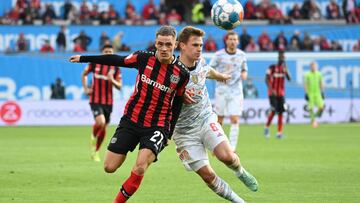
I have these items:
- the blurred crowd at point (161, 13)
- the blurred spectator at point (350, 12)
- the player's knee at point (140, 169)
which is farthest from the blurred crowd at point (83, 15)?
the player's knee at point (140, 169)

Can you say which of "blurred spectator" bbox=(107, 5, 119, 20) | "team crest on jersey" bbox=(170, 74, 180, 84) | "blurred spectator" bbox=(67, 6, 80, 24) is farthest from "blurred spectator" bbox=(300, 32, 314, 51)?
"team crest on jersey" bbox=(170, 74, 180, 84)

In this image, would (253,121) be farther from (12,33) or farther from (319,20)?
(12,33)

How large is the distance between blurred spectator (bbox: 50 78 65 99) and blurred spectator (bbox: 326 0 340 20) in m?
13.6

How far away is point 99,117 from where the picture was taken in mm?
18359

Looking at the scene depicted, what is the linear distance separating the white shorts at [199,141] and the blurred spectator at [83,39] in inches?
1015

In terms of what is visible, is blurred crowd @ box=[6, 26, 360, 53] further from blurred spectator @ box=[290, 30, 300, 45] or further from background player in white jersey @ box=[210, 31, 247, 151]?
background player in white jersey @ box=[210, 31, 247, 151]

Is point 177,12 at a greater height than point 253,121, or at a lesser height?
greater

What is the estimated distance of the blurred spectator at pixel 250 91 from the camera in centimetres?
3409

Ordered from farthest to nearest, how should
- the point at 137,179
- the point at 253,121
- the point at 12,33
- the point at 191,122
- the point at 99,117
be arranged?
the point at 12,33
the point at 253,121
the point at 99,117
the point at 191,122
the point at 137,179

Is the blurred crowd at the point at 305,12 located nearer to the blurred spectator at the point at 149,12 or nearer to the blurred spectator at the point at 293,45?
the blurred spectator at the point at 293,45

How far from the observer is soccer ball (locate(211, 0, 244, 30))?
38.7 ft

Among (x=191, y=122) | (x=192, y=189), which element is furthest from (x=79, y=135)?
(x=191, y=122)

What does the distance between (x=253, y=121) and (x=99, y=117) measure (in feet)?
52.2

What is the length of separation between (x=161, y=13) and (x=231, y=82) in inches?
800
